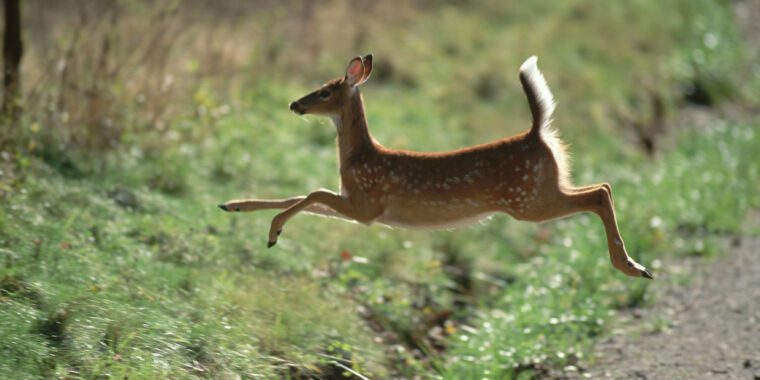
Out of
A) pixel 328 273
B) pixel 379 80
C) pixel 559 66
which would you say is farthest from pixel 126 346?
pixel 559 66

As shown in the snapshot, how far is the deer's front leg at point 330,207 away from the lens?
663cm

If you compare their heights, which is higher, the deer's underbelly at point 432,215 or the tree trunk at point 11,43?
the tree trunk at point 11,43

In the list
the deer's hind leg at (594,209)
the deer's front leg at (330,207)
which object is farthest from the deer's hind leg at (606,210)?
the deer's front leg at (330,207)

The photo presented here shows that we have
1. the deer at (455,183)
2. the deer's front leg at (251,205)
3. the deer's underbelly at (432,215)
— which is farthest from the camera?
the deer's front leg at (251,205)

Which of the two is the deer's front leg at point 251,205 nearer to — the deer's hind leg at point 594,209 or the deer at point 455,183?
the deer at point 455,183

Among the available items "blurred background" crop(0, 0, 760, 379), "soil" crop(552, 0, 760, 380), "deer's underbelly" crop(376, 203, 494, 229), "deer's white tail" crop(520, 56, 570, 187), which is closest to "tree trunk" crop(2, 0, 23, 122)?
"blurred background" crop(0, 0, 760, 379)

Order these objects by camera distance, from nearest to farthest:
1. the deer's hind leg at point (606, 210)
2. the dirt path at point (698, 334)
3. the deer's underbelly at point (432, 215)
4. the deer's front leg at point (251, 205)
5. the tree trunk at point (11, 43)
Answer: the deer's hind leg at point (606, 210), the deer's underbelly at point (432, 215), the deer's front leg at point (251, 205), the dirt path at point (698, 334), the tree trunk at point (11, 43)

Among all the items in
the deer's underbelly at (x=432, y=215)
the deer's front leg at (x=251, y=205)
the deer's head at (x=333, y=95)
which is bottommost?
the deer's underbelly at (x=432, y=215)

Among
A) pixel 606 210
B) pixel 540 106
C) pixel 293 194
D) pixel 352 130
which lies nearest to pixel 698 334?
pixel 606 210

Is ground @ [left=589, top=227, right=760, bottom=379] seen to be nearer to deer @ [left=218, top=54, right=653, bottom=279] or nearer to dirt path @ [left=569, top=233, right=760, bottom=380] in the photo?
dirt path @ [left=569, top=233, right=760, bottom=380]

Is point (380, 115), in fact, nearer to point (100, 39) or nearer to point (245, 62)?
point (245, 62)

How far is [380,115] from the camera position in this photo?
13375 mm

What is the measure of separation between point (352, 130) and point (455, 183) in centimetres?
83

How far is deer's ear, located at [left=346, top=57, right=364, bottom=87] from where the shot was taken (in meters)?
6.84
